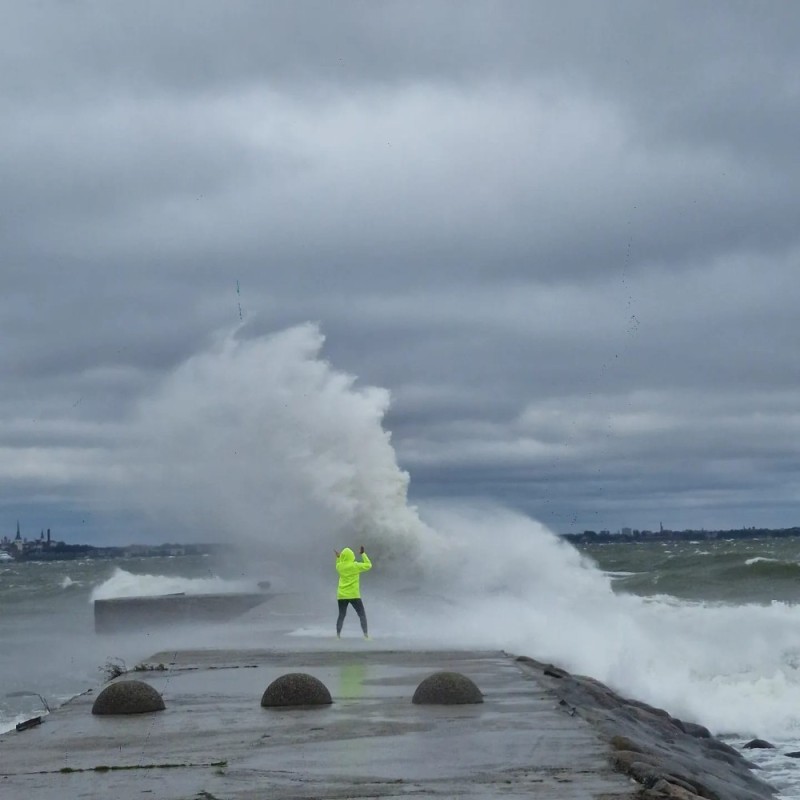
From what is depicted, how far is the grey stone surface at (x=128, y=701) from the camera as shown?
38.7ft

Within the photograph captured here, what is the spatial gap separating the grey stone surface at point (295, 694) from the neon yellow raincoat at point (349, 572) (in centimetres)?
691

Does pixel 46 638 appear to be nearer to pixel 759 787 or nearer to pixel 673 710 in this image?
pixel 673 710

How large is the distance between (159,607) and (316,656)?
14774 millimetres

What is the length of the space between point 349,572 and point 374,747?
32.1 ft

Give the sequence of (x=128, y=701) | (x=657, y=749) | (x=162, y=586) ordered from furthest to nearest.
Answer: (x=162, y=586) → (x=128, y=701) → (x=657, y=749)

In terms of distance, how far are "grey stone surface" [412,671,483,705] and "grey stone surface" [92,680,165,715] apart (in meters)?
2.42

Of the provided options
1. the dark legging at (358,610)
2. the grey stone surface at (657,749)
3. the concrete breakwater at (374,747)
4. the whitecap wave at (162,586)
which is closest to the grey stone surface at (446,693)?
the concrete breakwater at (374,747)

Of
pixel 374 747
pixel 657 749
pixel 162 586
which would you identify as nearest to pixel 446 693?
pixel 657 749

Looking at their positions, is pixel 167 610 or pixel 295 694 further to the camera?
pixel 167 610

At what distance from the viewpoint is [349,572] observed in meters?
19.1

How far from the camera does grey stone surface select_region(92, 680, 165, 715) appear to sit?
38.7 ft

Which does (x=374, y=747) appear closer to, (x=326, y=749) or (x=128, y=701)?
(x=326, y=749)

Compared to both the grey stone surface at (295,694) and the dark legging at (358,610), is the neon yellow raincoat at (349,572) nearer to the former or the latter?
the dark legging at (358,610)

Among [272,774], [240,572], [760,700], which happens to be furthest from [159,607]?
[272,774]
